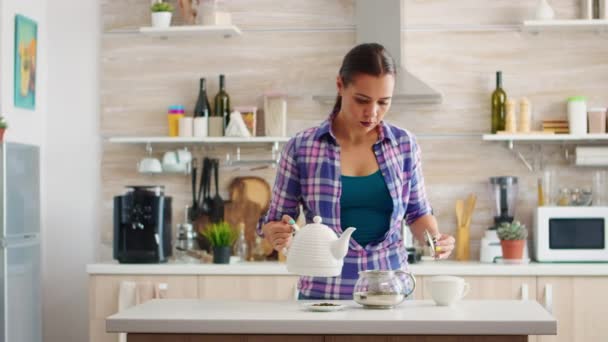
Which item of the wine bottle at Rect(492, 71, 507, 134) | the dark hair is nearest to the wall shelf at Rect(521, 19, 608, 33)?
the wine bottle at Rect(492, 71, 507, 134)

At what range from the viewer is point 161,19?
5.31m

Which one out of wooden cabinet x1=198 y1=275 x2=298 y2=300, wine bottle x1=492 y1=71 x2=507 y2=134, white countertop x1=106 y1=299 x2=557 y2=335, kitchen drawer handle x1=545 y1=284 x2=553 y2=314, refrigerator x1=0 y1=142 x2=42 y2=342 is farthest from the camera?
wine bottle x1=492 y1=71 x2=507 y2=134

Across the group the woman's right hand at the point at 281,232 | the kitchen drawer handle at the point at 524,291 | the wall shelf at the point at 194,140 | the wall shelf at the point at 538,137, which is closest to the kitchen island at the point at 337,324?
the woman's right hand at the point at 281,232

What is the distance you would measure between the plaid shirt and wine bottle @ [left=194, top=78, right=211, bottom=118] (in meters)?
2.35

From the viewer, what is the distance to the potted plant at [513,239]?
4945 millimetres

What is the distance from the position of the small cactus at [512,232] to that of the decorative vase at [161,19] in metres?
2.05

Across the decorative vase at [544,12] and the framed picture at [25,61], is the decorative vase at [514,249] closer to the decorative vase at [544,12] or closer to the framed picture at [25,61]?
the decorative vase at [544,12]

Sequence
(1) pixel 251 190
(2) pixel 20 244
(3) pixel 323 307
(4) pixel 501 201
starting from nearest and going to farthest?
(3) pixel 323 307
(2) pixel 20 244
(4) pixel 501 201
(1) pixel 251 190

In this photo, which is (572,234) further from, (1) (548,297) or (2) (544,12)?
(2) (544,12)

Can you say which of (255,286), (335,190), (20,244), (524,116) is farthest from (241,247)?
(335,190)

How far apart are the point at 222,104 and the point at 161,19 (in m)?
0.55

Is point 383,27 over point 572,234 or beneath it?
over

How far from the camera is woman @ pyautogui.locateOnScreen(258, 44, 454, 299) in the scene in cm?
293

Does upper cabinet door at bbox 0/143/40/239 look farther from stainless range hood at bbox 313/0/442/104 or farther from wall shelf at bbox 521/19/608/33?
wall shelf at bbox 521/19/608/33
